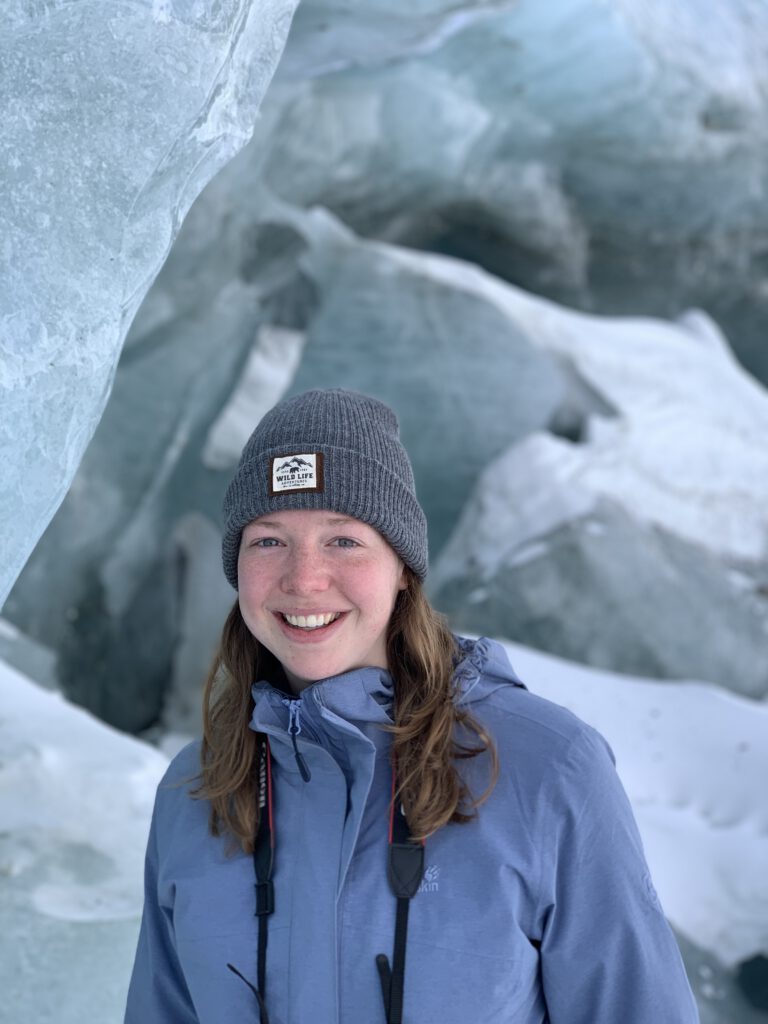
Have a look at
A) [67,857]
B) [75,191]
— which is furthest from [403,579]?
[67,857]

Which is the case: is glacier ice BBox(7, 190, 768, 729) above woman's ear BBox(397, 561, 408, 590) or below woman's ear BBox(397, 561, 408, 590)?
below

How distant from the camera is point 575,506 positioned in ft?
17.7

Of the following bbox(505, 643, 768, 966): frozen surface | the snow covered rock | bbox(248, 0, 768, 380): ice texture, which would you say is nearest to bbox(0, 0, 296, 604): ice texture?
bbox(505, 643, 768, 966): frozen surface

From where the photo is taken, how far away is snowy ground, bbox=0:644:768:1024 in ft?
7.54

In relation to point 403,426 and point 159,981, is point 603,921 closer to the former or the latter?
point 159,981

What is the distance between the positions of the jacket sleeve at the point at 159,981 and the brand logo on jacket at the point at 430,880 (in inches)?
14.4

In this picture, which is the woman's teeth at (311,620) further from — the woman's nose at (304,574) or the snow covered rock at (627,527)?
the snow covered rock at (627,527)

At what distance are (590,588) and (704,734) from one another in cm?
→ 99

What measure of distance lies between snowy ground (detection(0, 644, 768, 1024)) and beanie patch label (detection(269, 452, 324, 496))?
142 cm

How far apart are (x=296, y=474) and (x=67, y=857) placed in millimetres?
1701

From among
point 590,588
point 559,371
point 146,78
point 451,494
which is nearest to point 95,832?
point 146,78

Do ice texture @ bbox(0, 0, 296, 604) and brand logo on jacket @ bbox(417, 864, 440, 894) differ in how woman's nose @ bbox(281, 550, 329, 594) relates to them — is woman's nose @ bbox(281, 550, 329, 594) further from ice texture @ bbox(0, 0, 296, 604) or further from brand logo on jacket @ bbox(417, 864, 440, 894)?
ice texture @ bbox(0, 0, 296, 604)

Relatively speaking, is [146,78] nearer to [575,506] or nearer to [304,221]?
[575,506]

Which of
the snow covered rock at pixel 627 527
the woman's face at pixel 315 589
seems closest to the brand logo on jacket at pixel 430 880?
the woman's face at pixel 315 589
